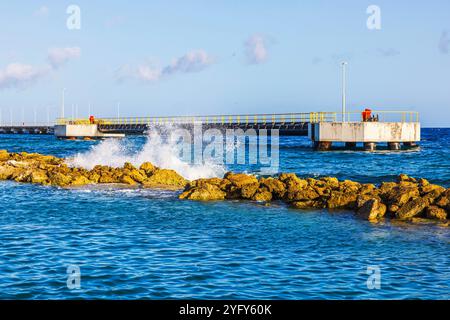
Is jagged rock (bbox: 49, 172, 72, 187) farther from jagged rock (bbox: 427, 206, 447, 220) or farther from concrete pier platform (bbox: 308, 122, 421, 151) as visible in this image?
concrete pier platform (bbox: 308, 122, 421, 151)

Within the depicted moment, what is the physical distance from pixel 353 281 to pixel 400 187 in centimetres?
1025

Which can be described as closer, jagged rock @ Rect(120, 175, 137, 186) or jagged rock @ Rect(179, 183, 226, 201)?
jagged rock @ Rect(179, 183, 226, 201)

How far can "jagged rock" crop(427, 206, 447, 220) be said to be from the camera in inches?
650

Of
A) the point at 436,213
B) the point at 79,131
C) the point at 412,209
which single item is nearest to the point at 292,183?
the point at 412,209

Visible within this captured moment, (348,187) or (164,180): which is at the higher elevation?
(348,187)

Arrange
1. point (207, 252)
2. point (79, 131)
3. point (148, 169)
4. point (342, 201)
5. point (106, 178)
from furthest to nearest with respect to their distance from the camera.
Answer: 1. point (79, 131)
2. point (148, 169)
3. point (106, 178)
4. point (342, 201)
5. point (207, 252)

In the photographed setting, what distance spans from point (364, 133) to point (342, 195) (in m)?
33.2

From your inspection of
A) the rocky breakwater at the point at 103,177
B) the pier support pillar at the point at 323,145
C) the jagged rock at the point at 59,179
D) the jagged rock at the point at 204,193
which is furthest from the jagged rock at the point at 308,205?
the pier support pillar at the point at 323,145

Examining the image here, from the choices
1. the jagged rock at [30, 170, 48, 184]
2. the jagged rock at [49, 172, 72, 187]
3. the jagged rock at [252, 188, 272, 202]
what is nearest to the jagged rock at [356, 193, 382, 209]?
the jagged rock at [252, 188, 272, 202]

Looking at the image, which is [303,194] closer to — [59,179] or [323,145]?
[59,179]

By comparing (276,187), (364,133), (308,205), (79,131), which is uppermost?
(364,133)

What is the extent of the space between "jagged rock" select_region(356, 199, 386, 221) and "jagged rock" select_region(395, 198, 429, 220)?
0.46 metres

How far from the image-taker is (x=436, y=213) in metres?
16.6

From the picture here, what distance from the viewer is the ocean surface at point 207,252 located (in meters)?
9.61
